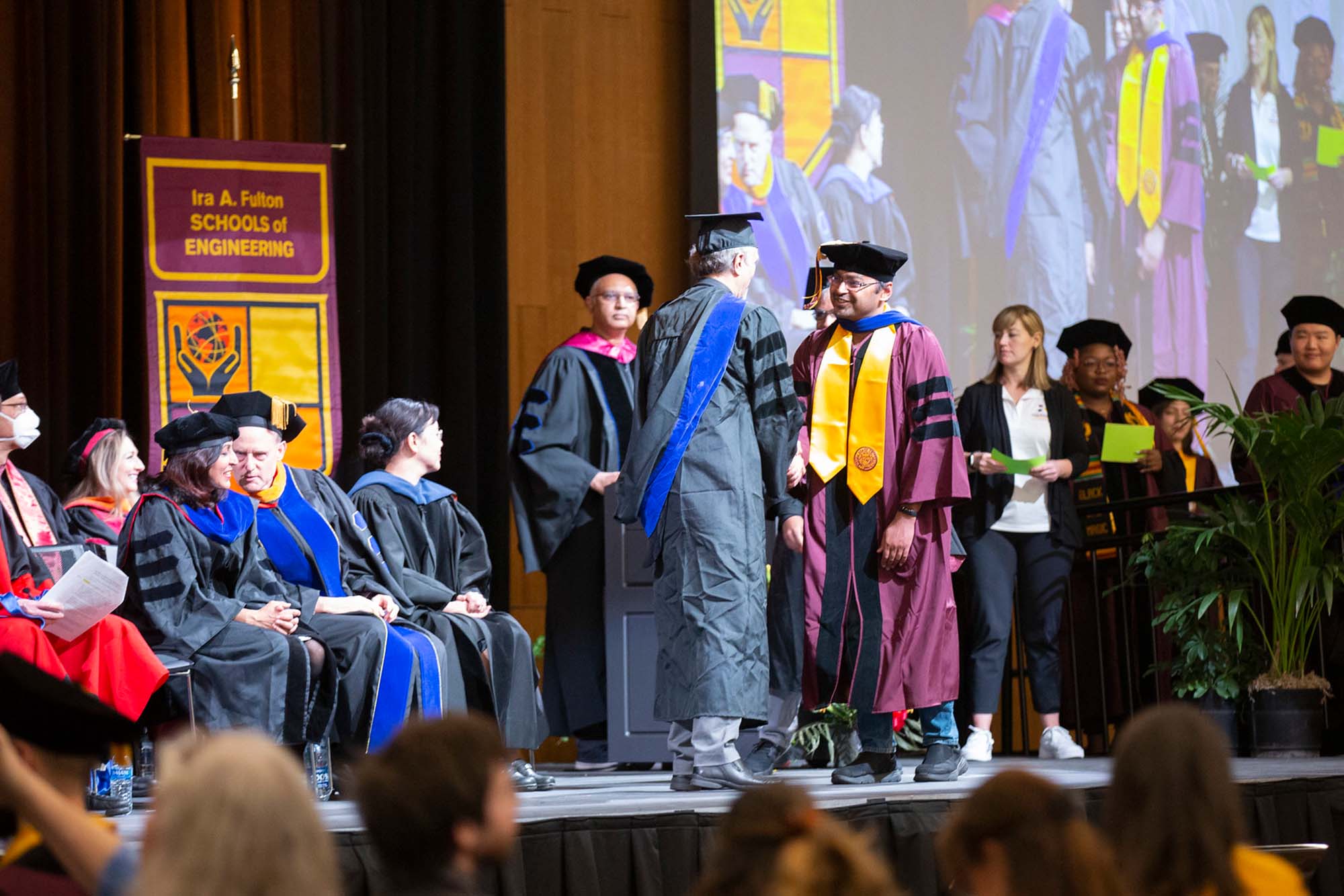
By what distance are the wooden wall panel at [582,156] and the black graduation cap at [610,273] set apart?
1641 mm

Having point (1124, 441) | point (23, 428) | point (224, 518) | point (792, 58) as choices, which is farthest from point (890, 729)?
point (792, 58)

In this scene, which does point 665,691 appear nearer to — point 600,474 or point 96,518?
point 600,474

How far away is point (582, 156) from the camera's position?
8117 mm

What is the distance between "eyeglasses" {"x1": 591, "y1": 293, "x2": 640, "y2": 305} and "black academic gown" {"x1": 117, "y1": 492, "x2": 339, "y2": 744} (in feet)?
6.69

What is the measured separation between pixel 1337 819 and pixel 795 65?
4759mm

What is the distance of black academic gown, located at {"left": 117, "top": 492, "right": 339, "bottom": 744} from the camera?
4.32 meters

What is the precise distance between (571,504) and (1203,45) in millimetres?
4473

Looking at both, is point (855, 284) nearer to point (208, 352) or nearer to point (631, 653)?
point (631, 653)

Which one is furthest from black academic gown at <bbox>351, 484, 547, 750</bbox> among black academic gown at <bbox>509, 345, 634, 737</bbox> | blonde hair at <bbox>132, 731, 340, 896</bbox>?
blonde hair at <bbox>132, 731, 340, 896</bbox>

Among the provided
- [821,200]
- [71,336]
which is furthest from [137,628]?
[821,200]

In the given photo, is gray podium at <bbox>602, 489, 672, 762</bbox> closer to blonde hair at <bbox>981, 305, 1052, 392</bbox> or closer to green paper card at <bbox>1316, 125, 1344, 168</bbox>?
blonde hair at <bbox>981, 305, 1052, 392</bbox>

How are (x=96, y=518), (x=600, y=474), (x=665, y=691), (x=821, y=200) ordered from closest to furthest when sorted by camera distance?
(x=665, y=691)
(x=96, y=518)
(x=600, y=474)
(x=821, y=200)

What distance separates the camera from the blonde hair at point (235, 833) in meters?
1.42

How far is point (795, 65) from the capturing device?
795cm
